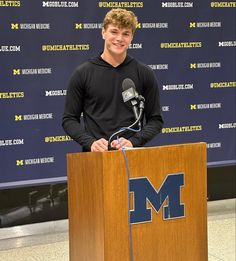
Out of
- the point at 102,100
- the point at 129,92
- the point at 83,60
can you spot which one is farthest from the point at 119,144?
the point at 83,60

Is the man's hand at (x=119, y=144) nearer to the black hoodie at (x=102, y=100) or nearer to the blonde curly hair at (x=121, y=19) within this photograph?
the black hoodie at (x=102, y=100)

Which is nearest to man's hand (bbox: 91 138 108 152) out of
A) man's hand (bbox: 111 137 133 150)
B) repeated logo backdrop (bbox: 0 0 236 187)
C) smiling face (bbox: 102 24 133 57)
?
man's hand (bbox: 111 137 133 150)

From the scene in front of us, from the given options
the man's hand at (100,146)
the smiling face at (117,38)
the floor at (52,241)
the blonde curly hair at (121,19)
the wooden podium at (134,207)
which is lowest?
the floor at (52,241)

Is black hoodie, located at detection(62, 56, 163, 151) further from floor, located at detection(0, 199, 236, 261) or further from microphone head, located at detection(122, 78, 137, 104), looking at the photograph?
floor, located at detection(0, 199, 236, 261)

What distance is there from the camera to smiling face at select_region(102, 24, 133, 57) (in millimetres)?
2307

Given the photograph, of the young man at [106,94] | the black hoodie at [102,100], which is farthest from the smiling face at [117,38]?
the black hoodie at [102,100]

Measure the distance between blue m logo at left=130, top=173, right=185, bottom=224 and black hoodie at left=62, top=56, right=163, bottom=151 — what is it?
16.3 inches

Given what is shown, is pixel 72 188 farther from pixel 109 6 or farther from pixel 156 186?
pixel 109 6

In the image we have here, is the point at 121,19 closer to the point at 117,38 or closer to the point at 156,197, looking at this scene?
the point at 117,38

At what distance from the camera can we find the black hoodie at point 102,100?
2414mm

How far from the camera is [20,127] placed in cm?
379

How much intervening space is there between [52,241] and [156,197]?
76.5 inches

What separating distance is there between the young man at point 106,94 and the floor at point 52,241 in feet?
4.12

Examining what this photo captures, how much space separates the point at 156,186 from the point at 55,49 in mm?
2175
